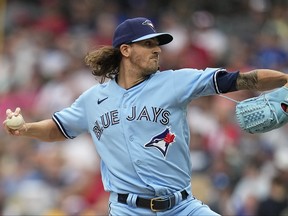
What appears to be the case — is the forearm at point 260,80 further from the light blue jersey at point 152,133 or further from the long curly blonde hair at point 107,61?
the long curly blonde hair at point 107,61

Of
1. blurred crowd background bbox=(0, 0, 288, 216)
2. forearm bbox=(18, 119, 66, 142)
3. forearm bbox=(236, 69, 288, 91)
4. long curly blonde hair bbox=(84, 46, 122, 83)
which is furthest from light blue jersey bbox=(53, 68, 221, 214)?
blurred crowd background bbox=(0, 0, 288, 216)

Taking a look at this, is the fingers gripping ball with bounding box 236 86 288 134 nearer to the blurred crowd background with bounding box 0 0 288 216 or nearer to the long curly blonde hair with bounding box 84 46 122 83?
the long curly blonde hair with bounding box 84 46 122 83

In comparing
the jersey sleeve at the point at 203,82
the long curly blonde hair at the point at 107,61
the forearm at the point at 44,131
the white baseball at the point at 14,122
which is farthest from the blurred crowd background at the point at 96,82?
the white baseball at the point at 14,122

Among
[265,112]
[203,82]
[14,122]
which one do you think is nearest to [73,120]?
[14,122]

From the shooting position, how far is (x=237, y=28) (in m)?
14.0

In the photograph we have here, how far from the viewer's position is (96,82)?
13.3 metres

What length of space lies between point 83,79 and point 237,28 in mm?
2539

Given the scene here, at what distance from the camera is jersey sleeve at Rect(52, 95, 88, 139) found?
23.8ft

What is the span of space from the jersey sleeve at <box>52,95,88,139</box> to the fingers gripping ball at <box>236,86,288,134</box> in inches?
51.3

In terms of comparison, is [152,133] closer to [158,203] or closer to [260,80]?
[158,203]

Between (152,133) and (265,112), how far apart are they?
85 cm

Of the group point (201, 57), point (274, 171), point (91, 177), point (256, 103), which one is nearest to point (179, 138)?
point (256, 103)

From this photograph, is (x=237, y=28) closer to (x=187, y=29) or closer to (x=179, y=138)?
(x=187, y=29)

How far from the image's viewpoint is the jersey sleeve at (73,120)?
23.8 ft
